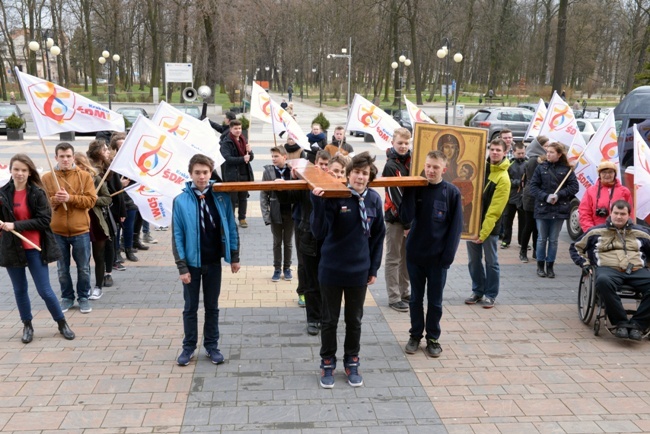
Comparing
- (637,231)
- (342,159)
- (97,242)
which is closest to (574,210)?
(637,231)

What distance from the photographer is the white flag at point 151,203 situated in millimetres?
7610

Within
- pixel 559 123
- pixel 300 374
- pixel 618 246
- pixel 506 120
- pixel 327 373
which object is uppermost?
pixel 559 123

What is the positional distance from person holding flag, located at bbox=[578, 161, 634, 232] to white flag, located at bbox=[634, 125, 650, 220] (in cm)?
17

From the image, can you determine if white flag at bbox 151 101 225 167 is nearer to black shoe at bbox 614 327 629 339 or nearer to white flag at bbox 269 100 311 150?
white flag at bbox 269 100 311 150

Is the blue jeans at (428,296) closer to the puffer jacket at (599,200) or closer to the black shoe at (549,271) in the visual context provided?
the puffer jacket at (599,200)

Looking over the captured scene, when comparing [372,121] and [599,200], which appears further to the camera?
[372,121]

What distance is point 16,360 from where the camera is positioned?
5.67m

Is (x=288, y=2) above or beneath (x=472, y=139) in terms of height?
above

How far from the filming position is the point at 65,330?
20.4ft

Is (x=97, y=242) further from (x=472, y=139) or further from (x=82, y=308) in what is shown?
(x=472, y=139)

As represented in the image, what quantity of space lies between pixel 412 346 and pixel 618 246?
249cm

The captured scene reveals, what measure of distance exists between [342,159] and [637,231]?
3.24 meters

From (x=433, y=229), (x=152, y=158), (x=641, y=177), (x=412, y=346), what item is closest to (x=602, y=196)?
(x=641, y=177)

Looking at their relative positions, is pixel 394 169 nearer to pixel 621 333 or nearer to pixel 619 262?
pixel 619 262
